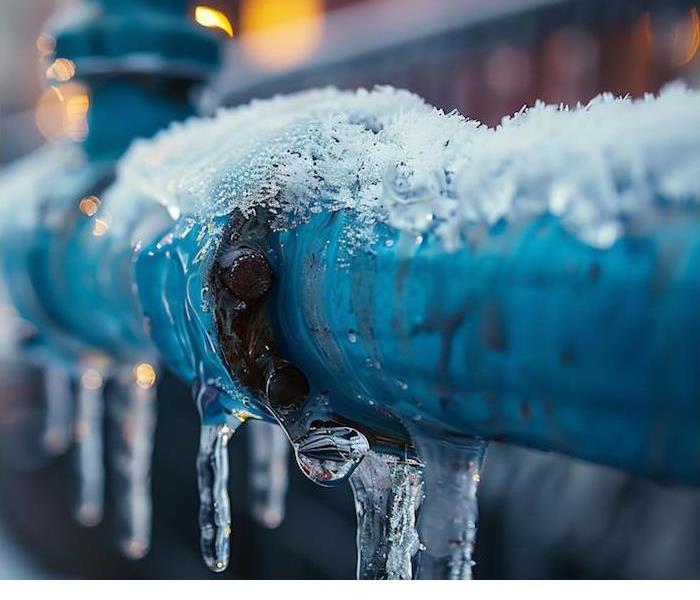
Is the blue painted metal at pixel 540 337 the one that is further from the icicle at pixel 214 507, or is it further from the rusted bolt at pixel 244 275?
the icicle at pixel 214 507

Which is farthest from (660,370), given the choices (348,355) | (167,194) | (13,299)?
(13,299)

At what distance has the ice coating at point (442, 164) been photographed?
0.36 metres

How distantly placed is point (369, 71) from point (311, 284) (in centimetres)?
→ 227

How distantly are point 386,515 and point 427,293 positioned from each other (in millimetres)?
272

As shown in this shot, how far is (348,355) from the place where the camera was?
0.51 m

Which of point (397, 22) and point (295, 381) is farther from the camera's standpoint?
point (397, 22)

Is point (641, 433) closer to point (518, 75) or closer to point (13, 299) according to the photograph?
point (13, 299)

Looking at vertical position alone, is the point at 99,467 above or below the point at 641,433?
below

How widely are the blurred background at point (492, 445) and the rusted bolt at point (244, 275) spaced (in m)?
0.51

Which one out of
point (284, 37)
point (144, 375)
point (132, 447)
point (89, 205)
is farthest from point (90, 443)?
point (284, 37)

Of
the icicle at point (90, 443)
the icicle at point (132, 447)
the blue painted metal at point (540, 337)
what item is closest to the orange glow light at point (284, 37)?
the icicle at point (90, 443)

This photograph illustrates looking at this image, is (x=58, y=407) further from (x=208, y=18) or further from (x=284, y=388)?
(x=284, y=388)

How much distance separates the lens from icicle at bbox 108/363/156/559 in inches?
54.2

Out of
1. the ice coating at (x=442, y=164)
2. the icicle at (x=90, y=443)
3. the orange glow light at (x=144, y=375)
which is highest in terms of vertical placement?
the ice coating at (x=442, y=164)
